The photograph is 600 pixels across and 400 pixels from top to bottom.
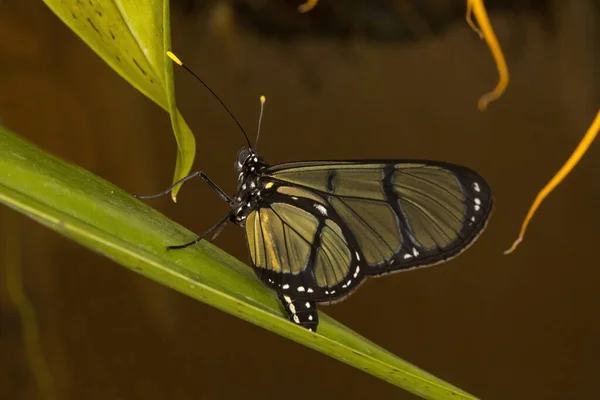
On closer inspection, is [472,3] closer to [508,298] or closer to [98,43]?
[98,43]

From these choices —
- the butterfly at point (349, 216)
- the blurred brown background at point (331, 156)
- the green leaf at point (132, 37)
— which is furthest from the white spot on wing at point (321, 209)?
the blurred brown background at point (331, 156)

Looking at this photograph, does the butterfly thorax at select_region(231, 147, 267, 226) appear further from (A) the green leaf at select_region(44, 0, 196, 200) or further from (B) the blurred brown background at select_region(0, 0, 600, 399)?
(B) the blurred brown background at select_region(0, 0, 600, 399)

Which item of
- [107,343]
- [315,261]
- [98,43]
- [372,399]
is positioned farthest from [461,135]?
[98,43]

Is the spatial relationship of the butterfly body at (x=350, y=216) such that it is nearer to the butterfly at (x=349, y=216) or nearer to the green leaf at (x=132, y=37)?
the butterfly at (x=349, y=216)

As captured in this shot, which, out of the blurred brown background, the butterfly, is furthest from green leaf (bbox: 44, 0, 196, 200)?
the blurred brown background

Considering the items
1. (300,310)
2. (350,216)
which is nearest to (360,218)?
(350,216)

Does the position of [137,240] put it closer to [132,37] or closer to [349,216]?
[132,37]
